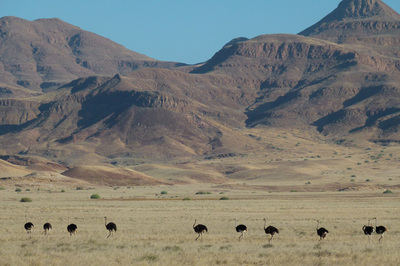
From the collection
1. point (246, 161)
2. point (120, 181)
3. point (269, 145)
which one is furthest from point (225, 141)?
point (120, 181)

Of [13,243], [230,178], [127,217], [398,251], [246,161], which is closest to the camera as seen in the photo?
[398,251]

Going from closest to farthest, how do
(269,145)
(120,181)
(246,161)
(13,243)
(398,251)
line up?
(398,251) < (13,243) < (120,181) < (246,161) < (269,145)

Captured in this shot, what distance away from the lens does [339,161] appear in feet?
486

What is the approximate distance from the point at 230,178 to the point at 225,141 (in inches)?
1982

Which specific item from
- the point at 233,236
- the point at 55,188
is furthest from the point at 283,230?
the point at 55,188

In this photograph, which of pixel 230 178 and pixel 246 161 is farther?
pixel 246 161

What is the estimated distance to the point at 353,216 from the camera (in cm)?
4000

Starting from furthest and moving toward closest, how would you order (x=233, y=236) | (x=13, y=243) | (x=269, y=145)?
(x=269, y=145), (x=233, y=236), (x=13, y=243)

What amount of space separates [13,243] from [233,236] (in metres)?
9.37

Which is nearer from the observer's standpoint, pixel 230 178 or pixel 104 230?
pixel 104 230

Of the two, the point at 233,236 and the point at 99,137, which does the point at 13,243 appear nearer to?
the point at 233,236

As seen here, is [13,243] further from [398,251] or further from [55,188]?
[55,188]

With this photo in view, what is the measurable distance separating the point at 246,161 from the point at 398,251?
13551cm

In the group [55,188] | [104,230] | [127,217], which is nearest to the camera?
[104,230]
